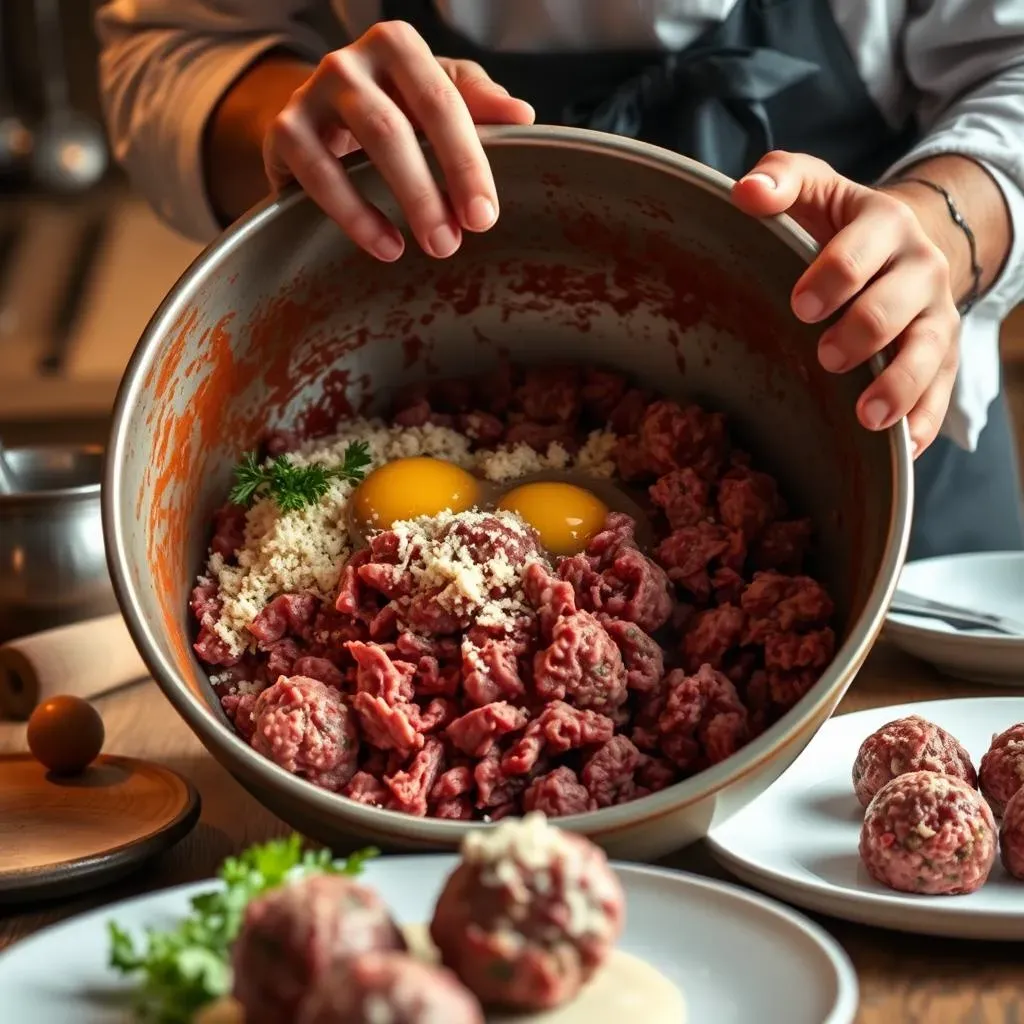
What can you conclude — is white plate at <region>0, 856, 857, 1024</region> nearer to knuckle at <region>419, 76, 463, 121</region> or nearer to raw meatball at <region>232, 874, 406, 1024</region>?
raw meatball at <region>232, 874, 406, 1024</region>

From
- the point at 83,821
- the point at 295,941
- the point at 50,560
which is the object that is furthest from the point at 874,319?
the point at 50,560

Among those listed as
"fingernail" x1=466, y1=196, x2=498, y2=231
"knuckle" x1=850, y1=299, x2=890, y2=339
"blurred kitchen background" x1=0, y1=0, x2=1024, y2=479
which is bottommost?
"blurred kitchen background" x1=0, y1=0, x2=1024, y2=479

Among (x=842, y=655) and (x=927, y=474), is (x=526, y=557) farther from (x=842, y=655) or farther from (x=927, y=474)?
(x=927, y=474)

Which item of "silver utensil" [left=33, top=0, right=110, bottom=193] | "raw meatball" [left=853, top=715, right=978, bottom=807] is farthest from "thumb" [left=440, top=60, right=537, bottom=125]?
"silver utensil" [left=33, top=0, right=110, bottom=193]

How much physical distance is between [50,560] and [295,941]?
1.04 metres

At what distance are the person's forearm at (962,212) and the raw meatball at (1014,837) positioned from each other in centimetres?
64

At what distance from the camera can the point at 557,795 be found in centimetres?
107

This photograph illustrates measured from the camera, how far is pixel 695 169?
1.18 metres

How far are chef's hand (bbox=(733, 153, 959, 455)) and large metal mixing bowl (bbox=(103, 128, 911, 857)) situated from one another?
0.03m

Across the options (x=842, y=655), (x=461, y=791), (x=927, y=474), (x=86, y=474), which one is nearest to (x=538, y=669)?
(x=461, y=791)

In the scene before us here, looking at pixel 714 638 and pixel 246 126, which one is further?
pixel 246 126

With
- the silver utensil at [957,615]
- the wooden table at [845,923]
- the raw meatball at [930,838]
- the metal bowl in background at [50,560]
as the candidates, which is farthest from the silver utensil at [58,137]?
the raw meatball at [930,838]

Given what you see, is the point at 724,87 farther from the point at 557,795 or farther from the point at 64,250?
the point at 64,250

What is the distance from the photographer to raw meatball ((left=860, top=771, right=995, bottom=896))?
3.21ft
